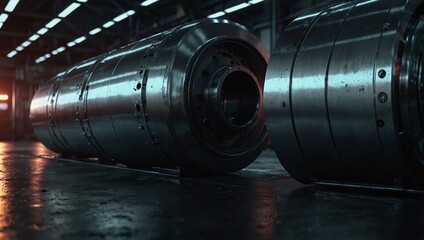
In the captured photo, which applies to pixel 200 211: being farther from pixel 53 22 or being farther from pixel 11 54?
pixel 11 54

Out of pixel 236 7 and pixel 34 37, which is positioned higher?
pixel 34 37

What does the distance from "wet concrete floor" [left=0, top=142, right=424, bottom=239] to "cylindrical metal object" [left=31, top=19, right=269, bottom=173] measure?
59 centimetres

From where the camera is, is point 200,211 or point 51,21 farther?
point 51,21

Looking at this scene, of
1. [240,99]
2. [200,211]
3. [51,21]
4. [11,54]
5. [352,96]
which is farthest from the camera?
[11,54]

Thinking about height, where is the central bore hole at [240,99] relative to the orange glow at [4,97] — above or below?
below

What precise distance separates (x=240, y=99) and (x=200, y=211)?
284 cm

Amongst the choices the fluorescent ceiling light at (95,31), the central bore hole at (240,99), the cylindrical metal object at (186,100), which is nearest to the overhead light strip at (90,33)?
the fluorescent ceiling light at (95,31)

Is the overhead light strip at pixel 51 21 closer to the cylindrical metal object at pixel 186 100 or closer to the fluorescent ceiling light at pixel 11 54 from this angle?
the fluorescent ceiling light at pixel 11 54

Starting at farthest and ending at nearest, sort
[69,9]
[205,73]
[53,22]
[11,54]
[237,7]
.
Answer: [11,54], [53,22], [69,9], [237,7], [205,73]

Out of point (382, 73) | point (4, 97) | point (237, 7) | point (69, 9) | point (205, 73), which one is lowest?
point (382, 73)

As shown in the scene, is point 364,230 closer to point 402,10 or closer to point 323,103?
point 323,103

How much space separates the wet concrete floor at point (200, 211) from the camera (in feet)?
7.82

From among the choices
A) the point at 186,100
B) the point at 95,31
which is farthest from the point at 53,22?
→ the point at 186,100

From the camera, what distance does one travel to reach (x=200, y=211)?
3025 millimetres
